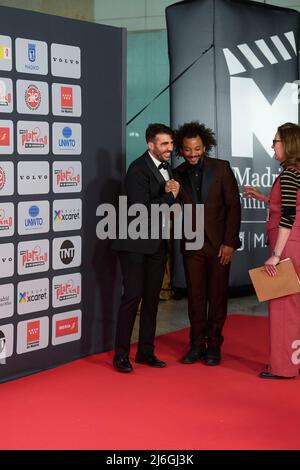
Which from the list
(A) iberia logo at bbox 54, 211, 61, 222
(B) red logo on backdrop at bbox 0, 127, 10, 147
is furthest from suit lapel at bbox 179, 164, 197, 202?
(B) red logo on backdrop at bbox 0, 127, 10, 147

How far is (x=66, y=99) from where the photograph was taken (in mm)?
4660

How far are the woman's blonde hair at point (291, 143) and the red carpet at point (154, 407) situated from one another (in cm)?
126

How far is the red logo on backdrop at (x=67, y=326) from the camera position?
4.79 metres

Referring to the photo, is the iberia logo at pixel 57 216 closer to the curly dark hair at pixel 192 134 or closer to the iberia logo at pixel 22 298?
the iberia logo at pixel 22 298

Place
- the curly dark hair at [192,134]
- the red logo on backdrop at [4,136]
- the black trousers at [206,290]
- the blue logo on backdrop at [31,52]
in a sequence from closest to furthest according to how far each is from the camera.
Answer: the red logo on backdrop at [4,136] → the blue logo on backdrop at [31,52] → the curly dark hair at [192,134] → the black trousers at [206,290]

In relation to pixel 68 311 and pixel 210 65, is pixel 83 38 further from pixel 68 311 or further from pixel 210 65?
pixel 210 65

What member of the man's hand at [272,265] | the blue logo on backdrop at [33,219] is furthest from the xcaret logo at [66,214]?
the man's hand at [272,265]

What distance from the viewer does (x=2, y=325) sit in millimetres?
4414

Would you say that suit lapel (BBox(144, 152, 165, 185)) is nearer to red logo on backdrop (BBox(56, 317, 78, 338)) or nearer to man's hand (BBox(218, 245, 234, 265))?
man's hand (BBox(218, 245, 234, 265))

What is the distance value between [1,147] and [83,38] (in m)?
0.94

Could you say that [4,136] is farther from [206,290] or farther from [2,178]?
[206,290]

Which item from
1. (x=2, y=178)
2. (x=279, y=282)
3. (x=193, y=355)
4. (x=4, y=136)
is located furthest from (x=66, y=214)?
(x=279, y=282)

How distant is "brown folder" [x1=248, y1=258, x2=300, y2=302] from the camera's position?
4445 millimetres

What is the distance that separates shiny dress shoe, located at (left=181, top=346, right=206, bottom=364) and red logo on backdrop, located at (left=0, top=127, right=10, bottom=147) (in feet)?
5.69
